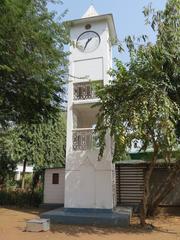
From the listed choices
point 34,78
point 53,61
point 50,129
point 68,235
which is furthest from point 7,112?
point 50,129

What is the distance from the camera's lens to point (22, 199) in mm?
16875

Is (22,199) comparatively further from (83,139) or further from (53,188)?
(83,139)

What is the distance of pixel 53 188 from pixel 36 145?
8559 millimetres

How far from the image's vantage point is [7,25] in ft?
29.7

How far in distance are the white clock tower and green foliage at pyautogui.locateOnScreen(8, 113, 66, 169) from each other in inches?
323

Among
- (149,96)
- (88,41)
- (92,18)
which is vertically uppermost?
(92,18)

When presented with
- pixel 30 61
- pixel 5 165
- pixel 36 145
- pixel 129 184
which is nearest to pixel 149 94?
pixel 30 61

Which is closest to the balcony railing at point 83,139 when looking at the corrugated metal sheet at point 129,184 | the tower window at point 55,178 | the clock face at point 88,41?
the corrugated metal sheet at point 129,184

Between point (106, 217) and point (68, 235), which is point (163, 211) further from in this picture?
point (68, 235)

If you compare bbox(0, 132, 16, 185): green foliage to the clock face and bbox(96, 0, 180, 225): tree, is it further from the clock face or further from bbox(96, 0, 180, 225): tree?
bbox(96, 0, 180, 225): tree

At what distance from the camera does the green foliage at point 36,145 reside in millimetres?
22781

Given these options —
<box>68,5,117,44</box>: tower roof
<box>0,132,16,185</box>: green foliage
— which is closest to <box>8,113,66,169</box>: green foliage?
<box>0,132,16,185</box>: green foliage

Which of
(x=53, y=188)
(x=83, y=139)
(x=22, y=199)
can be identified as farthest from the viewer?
(x=22, y=199)

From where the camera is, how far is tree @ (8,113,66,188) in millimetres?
22781
